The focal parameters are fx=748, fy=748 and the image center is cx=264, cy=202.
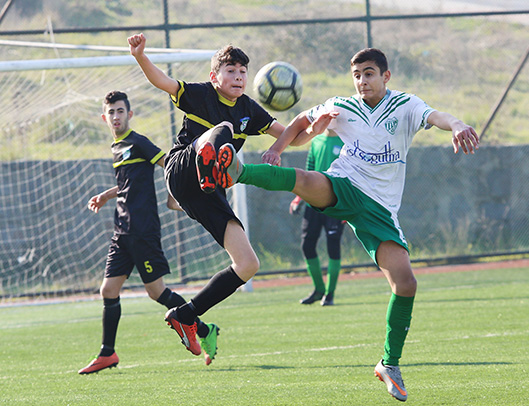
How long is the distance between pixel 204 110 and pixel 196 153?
19.3 inches

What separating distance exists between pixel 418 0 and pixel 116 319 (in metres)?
11.4

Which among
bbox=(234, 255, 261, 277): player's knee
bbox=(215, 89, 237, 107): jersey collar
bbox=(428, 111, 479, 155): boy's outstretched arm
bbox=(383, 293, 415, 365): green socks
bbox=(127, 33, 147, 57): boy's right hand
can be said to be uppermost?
bbox=(127, 33, 147, 57): boy's right hand

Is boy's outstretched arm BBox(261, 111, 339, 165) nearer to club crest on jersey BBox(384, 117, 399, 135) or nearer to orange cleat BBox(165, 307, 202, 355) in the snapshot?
club crest on jersey BBox(384, 117, 399, 135)

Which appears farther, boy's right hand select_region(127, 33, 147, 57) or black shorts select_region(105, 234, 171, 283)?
black shorts select_region(105, 234, 171, 283)

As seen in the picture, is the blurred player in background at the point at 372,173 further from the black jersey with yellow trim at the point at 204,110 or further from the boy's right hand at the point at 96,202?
the boy's right hand at the point at 96,202

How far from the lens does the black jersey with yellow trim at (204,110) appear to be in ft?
14.4

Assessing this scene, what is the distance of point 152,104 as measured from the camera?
1198 centimetres

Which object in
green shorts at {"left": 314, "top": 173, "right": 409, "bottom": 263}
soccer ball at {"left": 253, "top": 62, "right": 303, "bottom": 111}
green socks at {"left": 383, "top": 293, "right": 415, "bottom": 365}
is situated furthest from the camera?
soccer ball at {"left": 253, "top": 62, "right": 303, "bottom": 111}

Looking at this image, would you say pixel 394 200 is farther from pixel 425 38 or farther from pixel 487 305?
pixel 425 38

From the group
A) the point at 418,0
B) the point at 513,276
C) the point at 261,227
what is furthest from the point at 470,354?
the point at 418,0

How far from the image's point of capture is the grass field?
425cm

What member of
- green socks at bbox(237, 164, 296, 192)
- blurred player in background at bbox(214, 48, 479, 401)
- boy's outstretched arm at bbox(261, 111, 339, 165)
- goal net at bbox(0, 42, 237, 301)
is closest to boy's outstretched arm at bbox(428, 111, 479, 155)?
blurred player in background at bbox(214, 48, 479, 401)

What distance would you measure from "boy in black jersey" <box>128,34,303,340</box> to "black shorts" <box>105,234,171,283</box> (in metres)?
1.24

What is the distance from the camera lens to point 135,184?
567 centimetres
